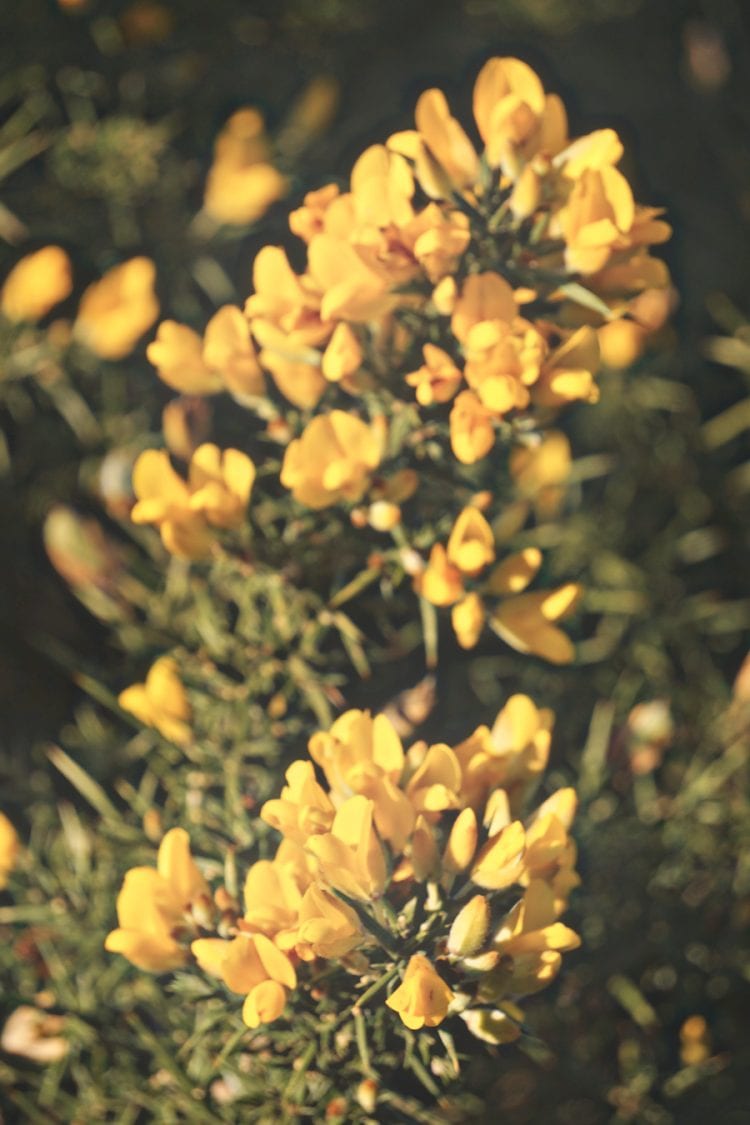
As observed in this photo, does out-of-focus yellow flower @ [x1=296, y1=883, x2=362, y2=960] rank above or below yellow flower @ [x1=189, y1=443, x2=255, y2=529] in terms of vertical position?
below

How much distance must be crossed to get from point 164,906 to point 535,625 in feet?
0.69

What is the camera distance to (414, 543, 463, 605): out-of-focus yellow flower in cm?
50

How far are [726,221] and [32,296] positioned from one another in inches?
23.2

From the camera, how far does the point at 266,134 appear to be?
2.77ft

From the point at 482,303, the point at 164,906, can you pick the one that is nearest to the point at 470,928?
the point at 164,906

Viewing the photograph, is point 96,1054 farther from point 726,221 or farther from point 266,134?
point 726,221

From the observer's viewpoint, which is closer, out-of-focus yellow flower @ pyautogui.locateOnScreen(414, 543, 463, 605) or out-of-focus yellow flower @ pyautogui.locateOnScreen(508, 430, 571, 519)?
out-of-focus yellow flower @ pyautogui.locateOnScreen(414, 543, 463, 605)

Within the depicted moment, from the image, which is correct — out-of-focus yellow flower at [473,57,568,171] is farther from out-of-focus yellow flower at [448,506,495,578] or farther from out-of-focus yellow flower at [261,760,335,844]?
out-of-focus yellow flower at [261,760,335,844]

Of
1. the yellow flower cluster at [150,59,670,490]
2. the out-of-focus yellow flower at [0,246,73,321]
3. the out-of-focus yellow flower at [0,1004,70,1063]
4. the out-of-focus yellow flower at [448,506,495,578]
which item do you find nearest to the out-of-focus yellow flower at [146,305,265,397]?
the yellow flower cluster at [150,59,670,490]

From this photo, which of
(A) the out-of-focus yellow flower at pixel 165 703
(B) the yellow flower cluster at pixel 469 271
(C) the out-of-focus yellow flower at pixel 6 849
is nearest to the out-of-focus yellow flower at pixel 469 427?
(B) the yellow flower cluster at pixel 469 271

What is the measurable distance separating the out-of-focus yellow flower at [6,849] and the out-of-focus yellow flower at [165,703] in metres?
0.10

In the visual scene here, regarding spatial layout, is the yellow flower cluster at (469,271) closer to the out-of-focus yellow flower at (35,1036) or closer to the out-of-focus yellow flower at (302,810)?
the out-of-focus yellow flower at (302,810)

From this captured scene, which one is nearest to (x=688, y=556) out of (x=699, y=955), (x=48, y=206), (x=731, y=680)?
(x=731, y=680)

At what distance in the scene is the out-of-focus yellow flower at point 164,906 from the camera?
0.46 m
